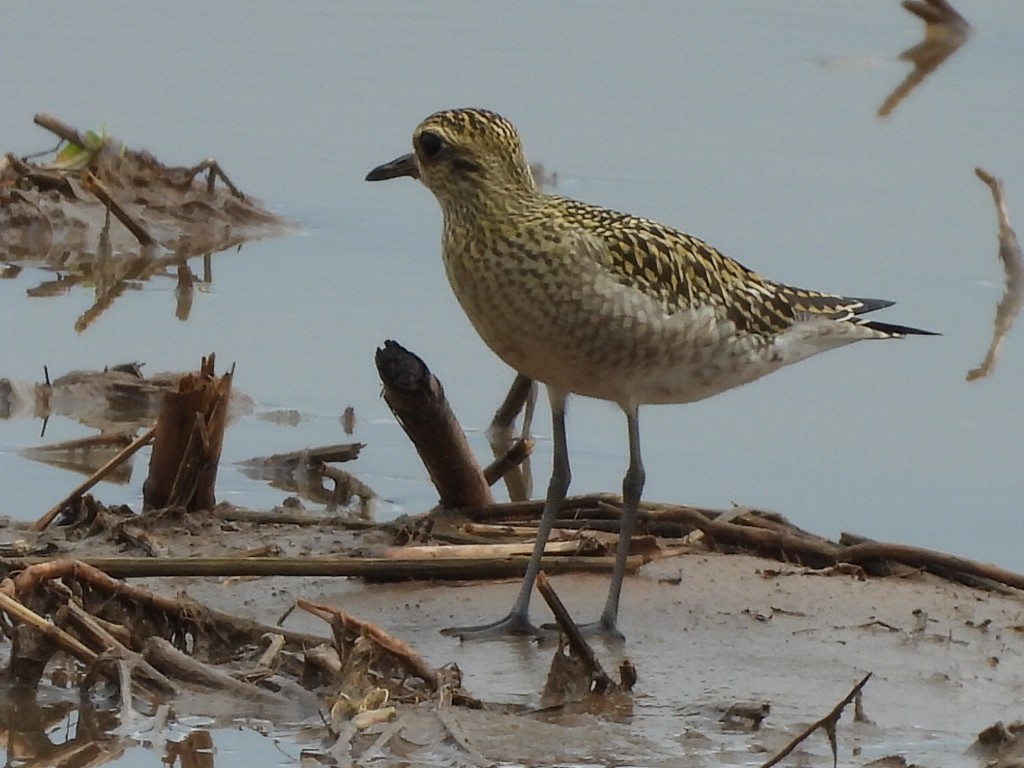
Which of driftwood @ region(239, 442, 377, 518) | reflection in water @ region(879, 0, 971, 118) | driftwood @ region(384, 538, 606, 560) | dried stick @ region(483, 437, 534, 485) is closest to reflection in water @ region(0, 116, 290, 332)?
driftwood @ region(239, 442, 377, 518)

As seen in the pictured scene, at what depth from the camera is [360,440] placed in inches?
362

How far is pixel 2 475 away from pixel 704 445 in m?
2.75

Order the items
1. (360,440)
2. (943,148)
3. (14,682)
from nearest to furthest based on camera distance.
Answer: (14,682)
(360,440)
(943,148)

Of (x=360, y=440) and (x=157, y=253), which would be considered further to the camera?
(x=157, y=253)

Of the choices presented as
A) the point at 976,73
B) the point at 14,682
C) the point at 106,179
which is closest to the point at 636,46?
the point at 976,73

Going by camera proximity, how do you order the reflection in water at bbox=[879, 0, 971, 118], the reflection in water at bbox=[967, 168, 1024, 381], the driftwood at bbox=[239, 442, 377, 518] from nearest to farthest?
1. the driftwood at bbox=[239, 442, 377, 518]
2. the reflection in water at bbox=[967, 168, 1024, 381]
3. the reflection in water at bbox=[879, 0, 971, 118]

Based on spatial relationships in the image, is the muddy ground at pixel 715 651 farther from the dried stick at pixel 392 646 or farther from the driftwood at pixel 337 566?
the dried stick at pixel 392 646

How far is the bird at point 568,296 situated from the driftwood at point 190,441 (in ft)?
3.13

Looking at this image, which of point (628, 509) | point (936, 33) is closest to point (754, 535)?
point (628, 509)

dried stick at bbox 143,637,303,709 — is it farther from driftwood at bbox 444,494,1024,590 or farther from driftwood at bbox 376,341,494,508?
driftwood at bbox 444,494,1024,590

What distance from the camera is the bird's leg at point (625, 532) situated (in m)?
7.20

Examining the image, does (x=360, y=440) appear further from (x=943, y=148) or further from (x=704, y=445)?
(x=943, y=148)

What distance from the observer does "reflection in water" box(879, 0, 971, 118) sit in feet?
53.1

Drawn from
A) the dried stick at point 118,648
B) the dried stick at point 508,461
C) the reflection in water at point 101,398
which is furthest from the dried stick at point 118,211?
the dried stick at point 118,648
